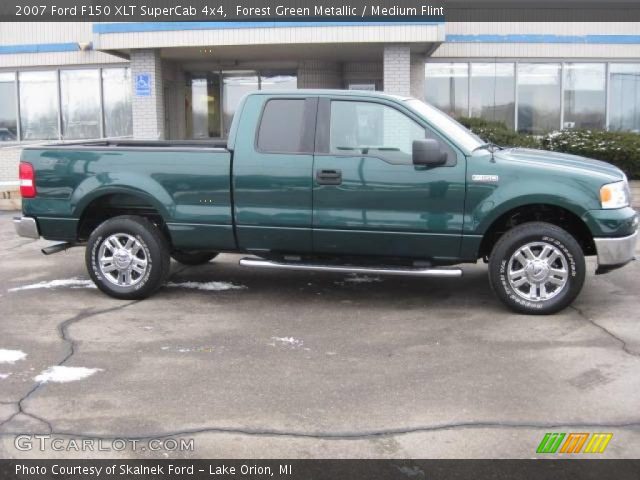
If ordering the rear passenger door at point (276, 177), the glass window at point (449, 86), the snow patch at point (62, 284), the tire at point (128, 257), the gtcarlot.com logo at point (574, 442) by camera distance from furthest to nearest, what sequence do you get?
the glass window at point (449, 86)
the snow patch at point (62, 284)
the tire at point (128, 257)
the rear passenger door at point (276, 177)
the gtcarlot.com logo at point (574, 442)

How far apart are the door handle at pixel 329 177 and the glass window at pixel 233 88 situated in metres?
13.4

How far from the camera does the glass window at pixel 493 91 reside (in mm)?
18656

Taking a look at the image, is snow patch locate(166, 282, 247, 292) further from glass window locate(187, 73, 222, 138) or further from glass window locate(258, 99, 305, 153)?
glass window locate(187, 73, 222, 138)

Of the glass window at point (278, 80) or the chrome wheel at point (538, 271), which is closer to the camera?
the chrome wheel at point (538, 271)

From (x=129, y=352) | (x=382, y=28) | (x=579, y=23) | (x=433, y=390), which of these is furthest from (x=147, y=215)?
(x=579, y=23)

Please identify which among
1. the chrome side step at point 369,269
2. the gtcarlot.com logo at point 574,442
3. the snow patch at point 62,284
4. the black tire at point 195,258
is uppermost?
the chrome side step at point 369,269

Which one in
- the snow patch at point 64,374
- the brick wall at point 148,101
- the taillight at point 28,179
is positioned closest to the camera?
the snow patch at point 64,374

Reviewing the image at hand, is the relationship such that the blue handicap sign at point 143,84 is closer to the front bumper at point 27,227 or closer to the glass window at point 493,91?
the glass window at point 493,91

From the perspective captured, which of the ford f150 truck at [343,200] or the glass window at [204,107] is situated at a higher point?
the glass window at [204,107]

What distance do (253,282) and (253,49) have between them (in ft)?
34.5

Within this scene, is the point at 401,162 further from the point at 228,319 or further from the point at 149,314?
the point at 149,314

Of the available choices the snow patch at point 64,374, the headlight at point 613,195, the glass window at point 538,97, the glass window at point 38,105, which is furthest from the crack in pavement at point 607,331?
the glass window at point 38,105

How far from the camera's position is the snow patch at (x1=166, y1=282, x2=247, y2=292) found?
25.2ft

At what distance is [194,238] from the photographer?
6996mm
